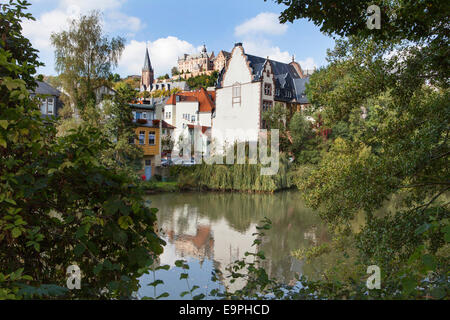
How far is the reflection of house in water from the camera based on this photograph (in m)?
12.3

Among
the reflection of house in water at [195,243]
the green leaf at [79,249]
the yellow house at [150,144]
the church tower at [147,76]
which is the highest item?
the church tower at [147,76]

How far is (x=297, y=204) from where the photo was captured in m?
23.8

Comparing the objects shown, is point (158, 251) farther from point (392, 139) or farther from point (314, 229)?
point (314, 229)

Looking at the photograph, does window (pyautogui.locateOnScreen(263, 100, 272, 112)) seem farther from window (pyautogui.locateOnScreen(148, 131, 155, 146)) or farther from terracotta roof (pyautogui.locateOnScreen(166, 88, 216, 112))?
window (pyautogui.locateOnScreen(148, 131, 155, 146))

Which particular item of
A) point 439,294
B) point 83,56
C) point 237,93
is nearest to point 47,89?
point 83,56

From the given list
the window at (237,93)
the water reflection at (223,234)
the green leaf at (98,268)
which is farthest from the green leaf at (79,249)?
the window at (237,93)

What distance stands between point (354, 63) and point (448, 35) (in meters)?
1.74

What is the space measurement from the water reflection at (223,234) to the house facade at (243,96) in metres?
13.1

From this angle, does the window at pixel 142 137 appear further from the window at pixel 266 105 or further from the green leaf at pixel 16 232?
the green leaf at pixel 16 232

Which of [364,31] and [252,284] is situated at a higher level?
[364,31]

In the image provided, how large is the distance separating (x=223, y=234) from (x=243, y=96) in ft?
85.3

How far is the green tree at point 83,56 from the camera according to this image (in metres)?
25.3

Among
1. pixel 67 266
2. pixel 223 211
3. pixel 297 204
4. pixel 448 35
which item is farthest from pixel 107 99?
pixel 67 266

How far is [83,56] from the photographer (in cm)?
2595
